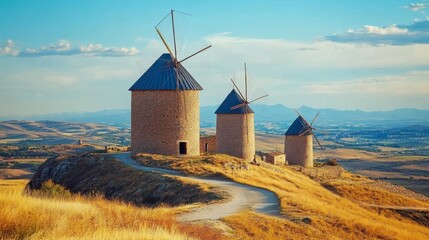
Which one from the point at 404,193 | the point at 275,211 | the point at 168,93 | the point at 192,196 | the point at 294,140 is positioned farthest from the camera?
the point at 294,140

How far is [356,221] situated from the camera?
20.0 meters

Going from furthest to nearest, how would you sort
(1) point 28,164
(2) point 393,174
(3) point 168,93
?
(2) point 393,174, (1) point 28,164, (3) point 168,93

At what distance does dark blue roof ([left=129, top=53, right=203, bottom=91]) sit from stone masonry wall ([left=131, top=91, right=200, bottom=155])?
0.35m

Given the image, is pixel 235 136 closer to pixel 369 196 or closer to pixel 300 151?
pixel 369 196

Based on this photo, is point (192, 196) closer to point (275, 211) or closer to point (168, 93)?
point (275, 211)

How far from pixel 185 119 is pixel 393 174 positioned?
6146cm

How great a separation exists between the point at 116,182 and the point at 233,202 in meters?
7.99

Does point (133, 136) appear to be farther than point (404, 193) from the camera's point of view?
No

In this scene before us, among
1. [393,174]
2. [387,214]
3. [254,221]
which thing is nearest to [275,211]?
[254,221]

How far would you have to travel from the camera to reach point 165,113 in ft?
105

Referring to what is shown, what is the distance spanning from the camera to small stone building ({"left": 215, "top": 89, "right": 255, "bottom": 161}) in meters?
38.6

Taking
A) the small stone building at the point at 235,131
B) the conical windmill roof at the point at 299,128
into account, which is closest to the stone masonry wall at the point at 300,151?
the conical windmill roof at the point at 299,128

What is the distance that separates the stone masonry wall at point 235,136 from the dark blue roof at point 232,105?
0.96 ft

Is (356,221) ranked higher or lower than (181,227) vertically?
lower
